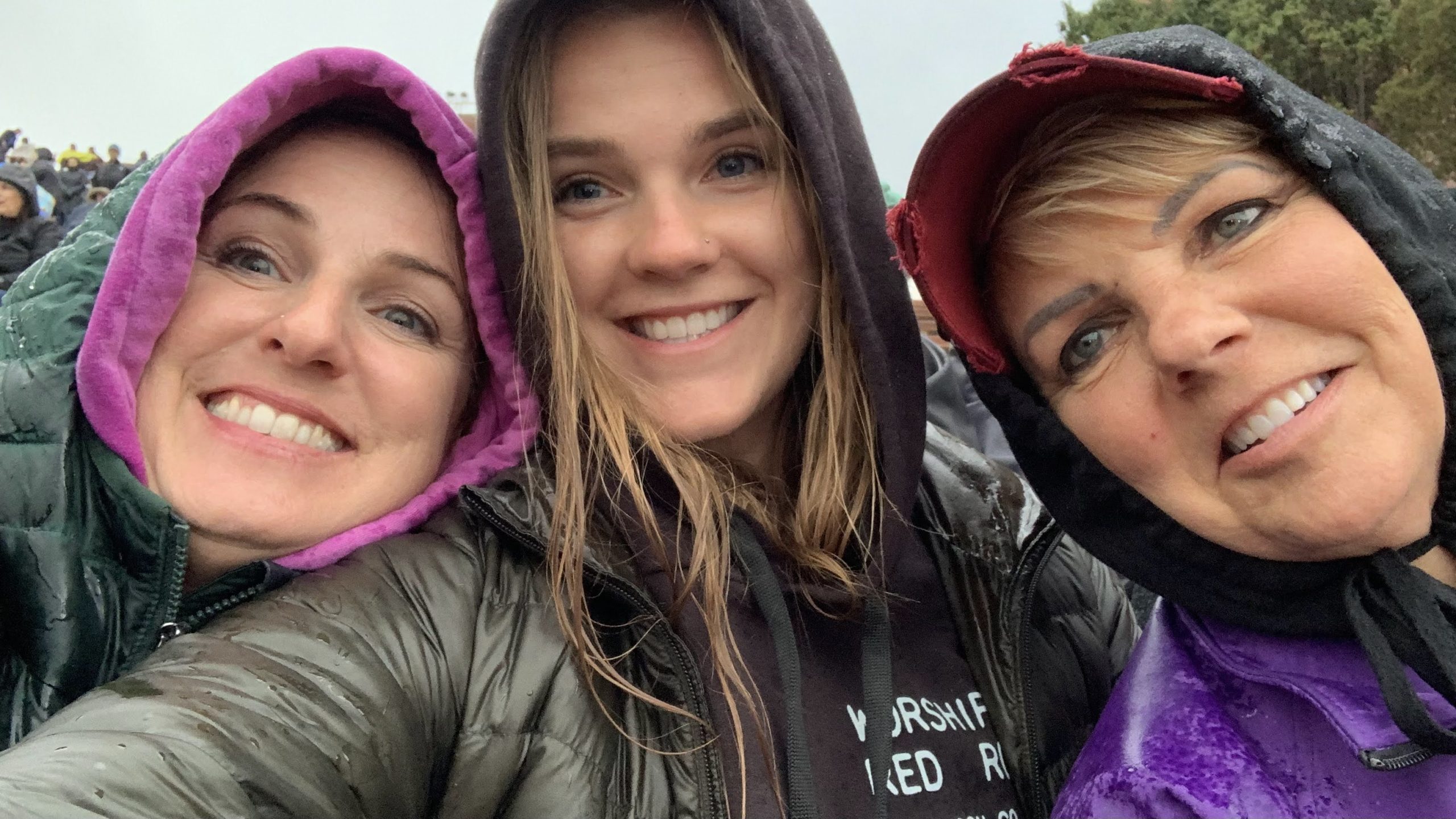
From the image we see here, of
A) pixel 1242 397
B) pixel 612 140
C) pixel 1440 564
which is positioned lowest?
pixel 1440 564

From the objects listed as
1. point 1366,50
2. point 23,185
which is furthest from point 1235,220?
point 1366,50

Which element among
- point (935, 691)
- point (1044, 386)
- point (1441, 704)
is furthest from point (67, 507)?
point (1441, 704)

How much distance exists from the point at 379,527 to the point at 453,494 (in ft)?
0.46

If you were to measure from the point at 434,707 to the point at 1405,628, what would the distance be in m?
1.30

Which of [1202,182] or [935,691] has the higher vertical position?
[1202,182]

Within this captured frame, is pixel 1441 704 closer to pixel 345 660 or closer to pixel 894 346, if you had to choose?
pixel 894 346

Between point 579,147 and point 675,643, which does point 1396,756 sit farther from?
point 579,147

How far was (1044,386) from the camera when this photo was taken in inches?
61.9

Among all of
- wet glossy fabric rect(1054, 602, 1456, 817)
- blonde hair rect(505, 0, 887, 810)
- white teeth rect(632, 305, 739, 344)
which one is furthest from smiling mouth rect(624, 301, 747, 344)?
wet glossy fabric rect(1054, 602, 1456, 817)

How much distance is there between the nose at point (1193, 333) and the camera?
1272mm

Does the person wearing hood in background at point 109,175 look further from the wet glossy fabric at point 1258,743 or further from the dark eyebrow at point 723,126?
the wet glossy fabric at point 1258,743

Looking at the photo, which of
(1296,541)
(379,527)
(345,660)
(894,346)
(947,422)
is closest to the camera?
(345,660)

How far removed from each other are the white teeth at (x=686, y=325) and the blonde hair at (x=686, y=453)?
117 millimetres

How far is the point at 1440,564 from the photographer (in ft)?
4.47
